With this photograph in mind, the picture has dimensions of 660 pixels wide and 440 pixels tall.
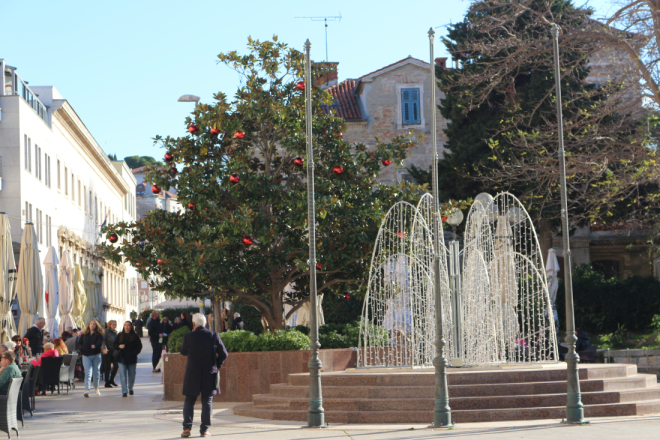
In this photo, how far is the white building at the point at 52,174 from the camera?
115 feet

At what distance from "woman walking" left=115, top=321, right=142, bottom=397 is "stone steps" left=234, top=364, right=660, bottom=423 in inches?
236

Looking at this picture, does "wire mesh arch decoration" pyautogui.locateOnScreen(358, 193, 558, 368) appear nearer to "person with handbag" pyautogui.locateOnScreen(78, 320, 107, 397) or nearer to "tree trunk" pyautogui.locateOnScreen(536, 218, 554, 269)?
"person with handbag" pyautogui.locateOnScreen(78, 320, 107, 397)

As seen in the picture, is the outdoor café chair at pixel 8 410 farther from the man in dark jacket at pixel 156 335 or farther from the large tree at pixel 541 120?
the man in dark jacket at pixel 156 335

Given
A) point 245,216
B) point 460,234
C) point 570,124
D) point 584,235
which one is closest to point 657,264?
point 584,235

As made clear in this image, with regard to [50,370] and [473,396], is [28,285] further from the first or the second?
[473,396]

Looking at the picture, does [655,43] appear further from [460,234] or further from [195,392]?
[460,234]

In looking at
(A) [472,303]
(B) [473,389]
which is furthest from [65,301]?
(B) [473,389]

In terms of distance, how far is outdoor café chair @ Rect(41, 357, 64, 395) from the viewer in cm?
2061

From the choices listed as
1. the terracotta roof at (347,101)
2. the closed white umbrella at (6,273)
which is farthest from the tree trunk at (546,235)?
the closed white umbrella at (6,273)

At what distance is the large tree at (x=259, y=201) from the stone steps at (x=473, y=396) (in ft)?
15.8

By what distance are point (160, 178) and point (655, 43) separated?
12.4 metres

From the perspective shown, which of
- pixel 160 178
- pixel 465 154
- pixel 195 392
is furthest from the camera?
pixel 465 154

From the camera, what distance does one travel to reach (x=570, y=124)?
2219 cm

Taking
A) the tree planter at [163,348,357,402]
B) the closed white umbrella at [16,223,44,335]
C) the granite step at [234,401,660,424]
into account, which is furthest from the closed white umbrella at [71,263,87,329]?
the granite step at [234,401,660,424]
